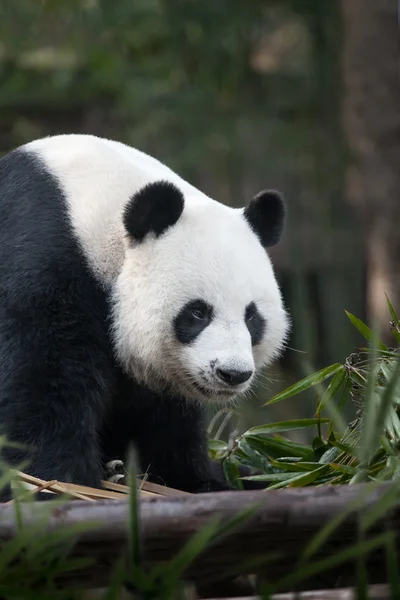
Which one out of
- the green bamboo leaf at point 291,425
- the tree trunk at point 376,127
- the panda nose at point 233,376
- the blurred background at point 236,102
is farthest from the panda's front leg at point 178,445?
the blurred background at point 236,102

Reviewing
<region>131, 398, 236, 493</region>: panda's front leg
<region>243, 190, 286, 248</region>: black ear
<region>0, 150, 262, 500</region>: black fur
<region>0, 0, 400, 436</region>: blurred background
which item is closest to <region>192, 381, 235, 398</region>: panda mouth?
<region>0, 150, 262, 500</region>: black fur

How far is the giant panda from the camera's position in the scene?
3039 mm

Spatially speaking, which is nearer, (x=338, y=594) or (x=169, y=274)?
(x=338, y=594)

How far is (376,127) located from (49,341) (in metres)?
5.16

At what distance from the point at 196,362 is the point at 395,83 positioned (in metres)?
5.26

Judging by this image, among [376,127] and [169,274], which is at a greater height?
[169,274]

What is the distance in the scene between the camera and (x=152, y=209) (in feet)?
10.5

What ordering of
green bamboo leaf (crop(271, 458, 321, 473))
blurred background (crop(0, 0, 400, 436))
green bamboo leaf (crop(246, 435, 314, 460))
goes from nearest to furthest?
green bamboo leaf (crop(271, 458, 321, 473)) → green bamboo leaf (crop(246, 435, 314, 460)) → blurred background (crop(0, 0, 400, 436))

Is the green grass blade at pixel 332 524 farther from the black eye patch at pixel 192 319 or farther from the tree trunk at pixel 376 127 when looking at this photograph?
the tree trunk at pixel 376 127

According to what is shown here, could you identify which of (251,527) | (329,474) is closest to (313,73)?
(329,474)

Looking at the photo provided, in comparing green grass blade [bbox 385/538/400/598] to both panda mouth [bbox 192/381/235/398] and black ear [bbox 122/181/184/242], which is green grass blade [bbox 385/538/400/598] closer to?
panda mouth [bbox 192/381/235/398]

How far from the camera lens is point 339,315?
30.8 feet

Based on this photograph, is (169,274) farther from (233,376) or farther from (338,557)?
(338,557)

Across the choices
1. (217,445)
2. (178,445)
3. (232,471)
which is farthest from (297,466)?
(217,445)
